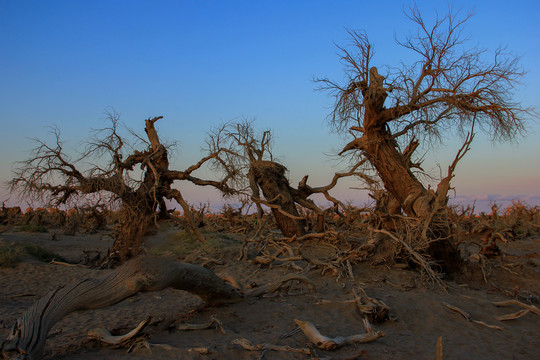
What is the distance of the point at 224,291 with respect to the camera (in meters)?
5.60

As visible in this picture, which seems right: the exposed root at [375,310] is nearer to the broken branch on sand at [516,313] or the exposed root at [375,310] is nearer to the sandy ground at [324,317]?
the sandy ground at [324,317]

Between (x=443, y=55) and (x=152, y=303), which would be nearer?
(x=152, y=303)

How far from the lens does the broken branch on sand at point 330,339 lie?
4211mm

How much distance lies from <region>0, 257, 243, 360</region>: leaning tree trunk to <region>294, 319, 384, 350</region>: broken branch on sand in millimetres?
1493

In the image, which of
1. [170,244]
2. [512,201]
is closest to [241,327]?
[170,244]

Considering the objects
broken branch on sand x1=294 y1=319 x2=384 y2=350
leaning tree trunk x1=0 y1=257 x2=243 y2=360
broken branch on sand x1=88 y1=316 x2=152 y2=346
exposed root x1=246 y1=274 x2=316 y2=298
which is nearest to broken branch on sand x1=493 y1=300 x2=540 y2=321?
broken branch on sand x1=294 y1=319 x2=384 y2=350

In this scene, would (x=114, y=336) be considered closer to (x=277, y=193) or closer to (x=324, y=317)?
(x=324, y=317)

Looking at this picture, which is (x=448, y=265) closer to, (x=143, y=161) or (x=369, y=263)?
(x=369, y=263)

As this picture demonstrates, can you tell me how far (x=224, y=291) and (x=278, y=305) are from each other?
0.83 m

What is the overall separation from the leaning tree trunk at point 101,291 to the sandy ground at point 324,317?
433mm

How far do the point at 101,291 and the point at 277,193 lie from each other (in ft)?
22.4

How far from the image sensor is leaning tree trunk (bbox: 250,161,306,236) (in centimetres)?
1068

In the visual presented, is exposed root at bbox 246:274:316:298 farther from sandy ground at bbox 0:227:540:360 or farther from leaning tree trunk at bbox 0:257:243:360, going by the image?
leaning tree trunk at bbox 0:257:243:360

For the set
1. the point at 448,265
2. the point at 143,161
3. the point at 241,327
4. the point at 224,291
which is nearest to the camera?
the point at 241,327
